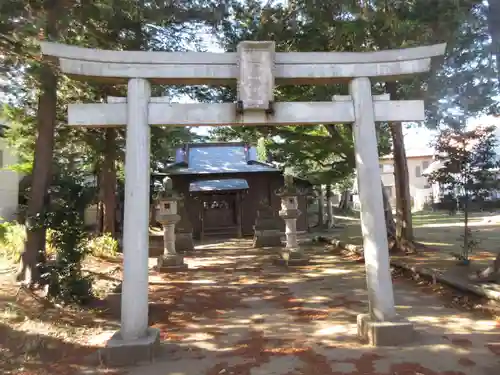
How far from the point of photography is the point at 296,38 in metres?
9.81

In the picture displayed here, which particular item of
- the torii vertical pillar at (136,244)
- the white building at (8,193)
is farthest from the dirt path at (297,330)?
the white building at (8,193)

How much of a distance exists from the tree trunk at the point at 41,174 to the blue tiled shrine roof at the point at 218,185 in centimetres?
1322

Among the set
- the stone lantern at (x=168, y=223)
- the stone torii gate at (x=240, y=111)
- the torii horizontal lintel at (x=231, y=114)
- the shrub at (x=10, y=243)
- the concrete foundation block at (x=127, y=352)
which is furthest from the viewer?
the stone lantern at (x=168, y=223)

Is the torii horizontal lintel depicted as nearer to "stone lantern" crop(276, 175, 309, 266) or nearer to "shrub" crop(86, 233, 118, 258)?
"stone lantern" crop(276, 175, 309, 266)

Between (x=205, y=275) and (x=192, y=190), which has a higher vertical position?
(x=192, y=190)

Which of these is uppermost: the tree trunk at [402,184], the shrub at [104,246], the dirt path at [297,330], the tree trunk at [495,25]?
the tree trunk at [495,25]

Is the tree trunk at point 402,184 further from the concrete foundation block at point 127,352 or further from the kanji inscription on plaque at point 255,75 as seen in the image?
the concrete foundation block at point 127,352

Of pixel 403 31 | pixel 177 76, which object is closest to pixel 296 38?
pixel 403 31

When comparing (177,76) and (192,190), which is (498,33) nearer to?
(177,76)

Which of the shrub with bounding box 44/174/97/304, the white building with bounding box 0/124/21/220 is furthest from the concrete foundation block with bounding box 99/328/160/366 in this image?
the white building with bounding box 0/124/21/220

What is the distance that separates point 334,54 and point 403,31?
2695 millimetres

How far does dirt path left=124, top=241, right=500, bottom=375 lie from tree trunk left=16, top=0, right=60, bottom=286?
258cm

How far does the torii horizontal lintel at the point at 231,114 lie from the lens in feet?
17.1

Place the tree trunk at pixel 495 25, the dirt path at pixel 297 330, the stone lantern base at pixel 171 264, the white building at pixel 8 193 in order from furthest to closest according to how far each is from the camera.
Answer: the white building at pixel 8 193
the stone lantern base at pixel 171 264
the tree trunk at pixel 495 25
the dirt path at pixel 297 330
